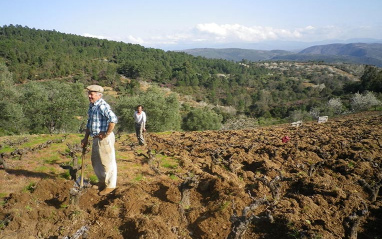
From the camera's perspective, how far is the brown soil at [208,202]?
5.18m

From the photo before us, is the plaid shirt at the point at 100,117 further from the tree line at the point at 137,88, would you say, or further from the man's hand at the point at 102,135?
the tree line at the point at 137,88

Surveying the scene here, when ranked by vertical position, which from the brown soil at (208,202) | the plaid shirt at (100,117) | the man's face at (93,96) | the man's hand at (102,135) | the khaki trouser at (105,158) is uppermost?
the man's face at (93,96)

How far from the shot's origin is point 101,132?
20.5 feet

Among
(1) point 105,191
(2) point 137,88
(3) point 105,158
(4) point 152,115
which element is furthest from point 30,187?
(2) point 137,88

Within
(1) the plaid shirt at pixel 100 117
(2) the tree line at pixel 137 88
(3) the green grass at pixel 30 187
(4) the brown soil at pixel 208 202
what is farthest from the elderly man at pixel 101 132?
(2) the tree line at pixel 137 88

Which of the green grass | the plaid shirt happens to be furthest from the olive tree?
the plaid shirt

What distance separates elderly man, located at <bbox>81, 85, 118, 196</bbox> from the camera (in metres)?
6.13

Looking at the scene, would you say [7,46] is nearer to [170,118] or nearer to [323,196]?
[170,118]

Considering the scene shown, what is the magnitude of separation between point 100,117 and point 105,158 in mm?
1133

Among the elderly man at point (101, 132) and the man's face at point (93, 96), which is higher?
the man's face at point (93, 96)

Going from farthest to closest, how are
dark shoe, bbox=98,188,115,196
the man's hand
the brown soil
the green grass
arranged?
1. the green grass
2. dark shoe, bbox=98,188,115,196
3. the man's hand
4. the brown soil

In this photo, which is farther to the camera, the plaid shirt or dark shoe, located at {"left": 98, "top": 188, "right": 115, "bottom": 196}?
dark shoe, located at {"left": 98, "top": 188, "right": 115, "bottom": 196}

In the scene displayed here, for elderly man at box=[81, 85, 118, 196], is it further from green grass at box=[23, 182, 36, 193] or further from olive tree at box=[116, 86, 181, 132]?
olive tree at box=[116, 86, 181, 132]

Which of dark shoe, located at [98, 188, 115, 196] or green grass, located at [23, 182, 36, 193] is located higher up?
dark shoe, located at [98, 188, 115, 196]
